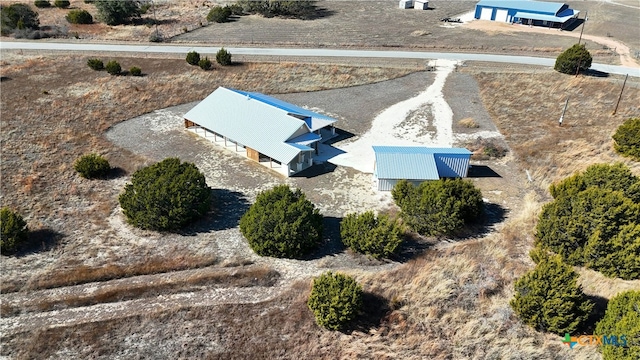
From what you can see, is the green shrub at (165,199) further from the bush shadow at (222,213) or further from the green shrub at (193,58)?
the green shrub at (193,58)

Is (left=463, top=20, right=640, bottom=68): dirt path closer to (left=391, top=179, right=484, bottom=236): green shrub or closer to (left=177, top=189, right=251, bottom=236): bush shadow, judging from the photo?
(left=391, top=179, right=484, bottom=236): green shrub

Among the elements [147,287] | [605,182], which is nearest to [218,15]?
[147,287]

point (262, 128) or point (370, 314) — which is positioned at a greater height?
point (262, 128)

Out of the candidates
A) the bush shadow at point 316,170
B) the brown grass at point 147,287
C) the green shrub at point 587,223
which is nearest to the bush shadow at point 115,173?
the brown grass at point 147,287

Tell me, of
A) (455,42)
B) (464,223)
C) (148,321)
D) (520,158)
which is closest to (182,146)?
(148,321)

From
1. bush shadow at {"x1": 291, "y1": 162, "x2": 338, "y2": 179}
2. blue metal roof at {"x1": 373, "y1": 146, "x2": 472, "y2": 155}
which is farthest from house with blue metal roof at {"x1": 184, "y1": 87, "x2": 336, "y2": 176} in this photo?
blue metal roof at {"x1": 373, "y1": 146, "x2": 472, "y2": 155}

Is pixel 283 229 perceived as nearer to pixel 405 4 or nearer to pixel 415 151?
pixel 415 151
